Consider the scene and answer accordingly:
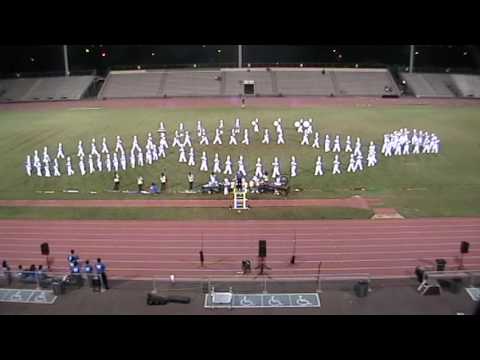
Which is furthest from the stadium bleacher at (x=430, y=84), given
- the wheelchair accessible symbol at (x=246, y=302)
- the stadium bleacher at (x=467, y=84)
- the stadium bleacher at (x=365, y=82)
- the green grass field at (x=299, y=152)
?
the wheelchair accessible symbol at (x=246, y=302)

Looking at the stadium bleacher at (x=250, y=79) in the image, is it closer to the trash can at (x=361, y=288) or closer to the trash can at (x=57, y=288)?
the trash can at (x=57, y=288)

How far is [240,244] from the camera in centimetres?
1547

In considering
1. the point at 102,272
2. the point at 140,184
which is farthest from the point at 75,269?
the point at 140,184

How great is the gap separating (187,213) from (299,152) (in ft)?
28.8

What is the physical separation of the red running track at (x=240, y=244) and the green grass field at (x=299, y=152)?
1.18 metres

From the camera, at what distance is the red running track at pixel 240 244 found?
1412cm

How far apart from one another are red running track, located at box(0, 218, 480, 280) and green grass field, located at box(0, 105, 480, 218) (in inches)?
46.4

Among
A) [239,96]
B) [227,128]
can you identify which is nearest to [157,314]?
[227,128]

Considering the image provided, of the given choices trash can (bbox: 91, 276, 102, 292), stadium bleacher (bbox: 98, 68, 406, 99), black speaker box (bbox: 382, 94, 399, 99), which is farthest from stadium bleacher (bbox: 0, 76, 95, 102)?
trash can (bbox: 91, 276, 102, 292)

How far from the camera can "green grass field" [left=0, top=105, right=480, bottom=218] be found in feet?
64.0

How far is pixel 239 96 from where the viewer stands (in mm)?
43219

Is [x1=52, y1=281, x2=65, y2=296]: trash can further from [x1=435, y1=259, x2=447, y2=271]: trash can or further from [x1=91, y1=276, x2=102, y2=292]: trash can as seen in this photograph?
[x1=435, y1=259, x2=447, y2=271]: trash can

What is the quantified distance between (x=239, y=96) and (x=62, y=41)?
36176 mm
